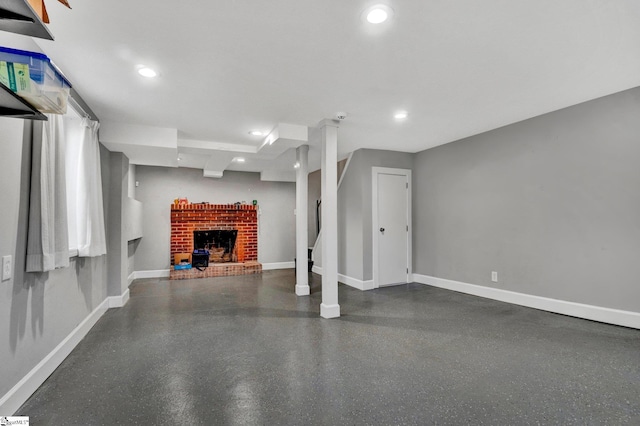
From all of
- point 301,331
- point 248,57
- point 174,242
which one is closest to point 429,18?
point 248,57

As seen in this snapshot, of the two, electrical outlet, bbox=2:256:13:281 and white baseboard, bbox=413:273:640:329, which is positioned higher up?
electrical outlet, bbox=2:256:13:281

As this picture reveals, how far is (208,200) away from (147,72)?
4.70 m

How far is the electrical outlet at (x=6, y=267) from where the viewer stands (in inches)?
69.8

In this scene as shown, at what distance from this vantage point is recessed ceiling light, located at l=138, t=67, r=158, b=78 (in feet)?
8.20

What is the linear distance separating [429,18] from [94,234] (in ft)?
11.7

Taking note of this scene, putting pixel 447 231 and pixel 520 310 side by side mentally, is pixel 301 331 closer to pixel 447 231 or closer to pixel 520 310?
pixel 520 310

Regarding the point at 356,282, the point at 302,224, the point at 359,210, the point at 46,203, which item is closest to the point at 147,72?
the point at 46,203

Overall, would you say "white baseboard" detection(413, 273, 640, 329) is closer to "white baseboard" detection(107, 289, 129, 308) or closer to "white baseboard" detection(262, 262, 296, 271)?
"white baseboard" detection(262, 262, 296, 271)

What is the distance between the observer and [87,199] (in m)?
3.06

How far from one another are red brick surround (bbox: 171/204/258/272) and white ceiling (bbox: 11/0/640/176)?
3155mm

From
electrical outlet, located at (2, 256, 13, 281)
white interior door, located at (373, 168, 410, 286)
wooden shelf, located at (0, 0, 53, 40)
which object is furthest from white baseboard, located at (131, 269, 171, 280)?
wooden shelf, located at (0, 0, 53, 40)

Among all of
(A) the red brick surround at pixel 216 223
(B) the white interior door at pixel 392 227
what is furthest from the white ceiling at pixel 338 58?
(A) the red brick surround at pixel 216 223

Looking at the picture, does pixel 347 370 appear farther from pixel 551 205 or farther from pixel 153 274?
pixel 153 274

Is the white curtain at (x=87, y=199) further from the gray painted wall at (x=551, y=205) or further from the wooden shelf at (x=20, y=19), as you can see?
the gray painted wall at (x=551, y=205)
